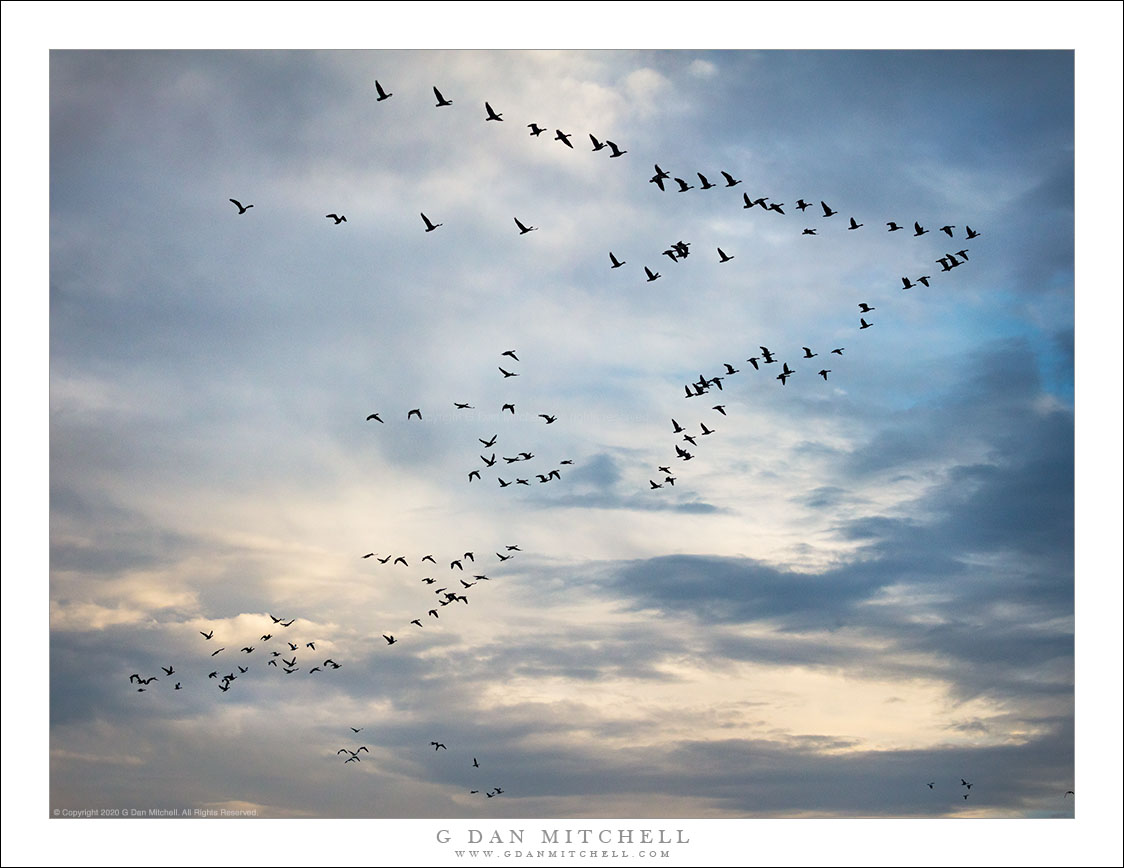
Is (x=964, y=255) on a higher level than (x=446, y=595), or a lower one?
higher

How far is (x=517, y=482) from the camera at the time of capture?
346 ft

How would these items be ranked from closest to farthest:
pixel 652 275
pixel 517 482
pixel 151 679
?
pixel 652 275
pixel 517 482
pixel 151 679

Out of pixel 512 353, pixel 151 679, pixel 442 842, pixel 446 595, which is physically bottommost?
pixel 442 842

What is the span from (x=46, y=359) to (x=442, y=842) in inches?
1695

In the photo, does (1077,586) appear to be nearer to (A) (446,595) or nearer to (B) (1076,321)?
(B) (1076,321)

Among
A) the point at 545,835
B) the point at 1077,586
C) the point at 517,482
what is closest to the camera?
the point at 1077,586

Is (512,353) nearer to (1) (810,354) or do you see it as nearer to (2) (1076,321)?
(1) (810,354)

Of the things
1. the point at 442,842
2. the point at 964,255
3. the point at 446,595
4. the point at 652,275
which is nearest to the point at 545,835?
the point at 442,842

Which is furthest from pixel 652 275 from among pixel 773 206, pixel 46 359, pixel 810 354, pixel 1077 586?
pixel 46 359

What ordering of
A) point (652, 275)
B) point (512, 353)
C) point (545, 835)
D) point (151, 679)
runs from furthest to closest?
1. point (151, 679)
2. point (512, 353)
3. point (652, 275)
4. point (545, 835)

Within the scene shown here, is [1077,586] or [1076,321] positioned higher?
[1076,321]

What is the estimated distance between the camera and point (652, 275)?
85.4 metres

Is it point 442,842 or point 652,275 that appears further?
point 652,275

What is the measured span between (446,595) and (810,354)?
1625 inches
